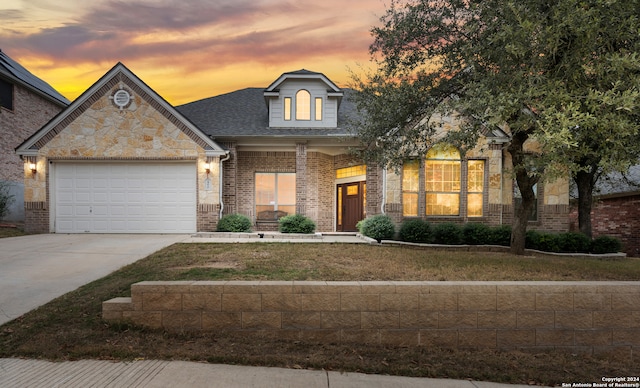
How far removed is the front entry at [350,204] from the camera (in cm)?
1673

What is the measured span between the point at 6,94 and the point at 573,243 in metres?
26.0

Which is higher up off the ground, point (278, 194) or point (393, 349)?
point (278, 194)

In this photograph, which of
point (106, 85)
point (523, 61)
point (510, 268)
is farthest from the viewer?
point (106, 85)

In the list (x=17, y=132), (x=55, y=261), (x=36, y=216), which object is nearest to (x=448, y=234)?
(x=55, y=261)

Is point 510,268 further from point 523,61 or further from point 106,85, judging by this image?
point 106,85

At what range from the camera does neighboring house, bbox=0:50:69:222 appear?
752 inches

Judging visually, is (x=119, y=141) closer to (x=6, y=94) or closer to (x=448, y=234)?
(x=6, y=94)

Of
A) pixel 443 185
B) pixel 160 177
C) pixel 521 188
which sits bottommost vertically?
pixel 521 188

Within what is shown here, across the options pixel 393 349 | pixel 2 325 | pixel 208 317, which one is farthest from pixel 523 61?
pixel 2 325

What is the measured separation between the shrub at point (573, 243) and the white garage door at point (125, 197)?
13299mm

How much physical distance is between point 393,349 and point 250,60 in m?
14.2

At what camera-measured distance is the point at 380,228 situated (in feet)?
44.6

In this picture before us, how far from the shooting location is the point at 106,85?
14656mm

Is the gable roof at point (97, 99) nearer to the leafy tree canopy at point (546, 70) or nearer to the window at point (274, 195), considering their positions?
the window at point (274, 195)
